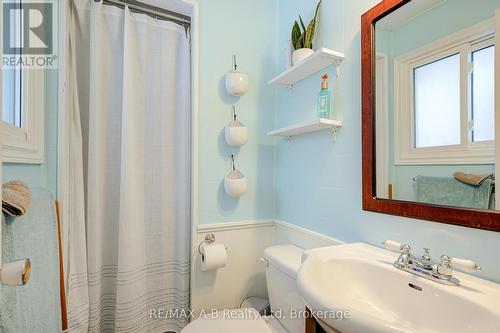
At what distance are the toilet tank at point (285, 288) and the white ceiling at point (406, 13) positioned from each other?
1090mm

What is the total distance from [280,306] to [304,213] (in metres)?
0.51

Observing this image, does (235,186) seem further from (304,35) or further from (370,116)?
(304,35)

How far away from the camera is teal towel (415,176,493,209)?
74 centimetres

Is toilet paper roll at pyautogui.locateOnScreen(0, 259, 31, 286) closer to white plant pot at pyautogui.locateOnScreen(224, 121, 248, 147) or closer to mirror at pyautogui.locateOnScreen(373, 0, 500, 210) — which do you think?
mirror at pyautogui.locateOnScreen(373, 0, 500, 210)

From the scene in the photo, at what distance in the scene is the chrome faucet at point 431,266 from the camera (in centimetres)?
70

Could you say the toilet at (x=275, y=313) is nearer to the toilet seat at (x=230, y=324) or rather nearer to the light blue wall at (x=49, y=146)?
the toilet seat at (x=230, y=324)

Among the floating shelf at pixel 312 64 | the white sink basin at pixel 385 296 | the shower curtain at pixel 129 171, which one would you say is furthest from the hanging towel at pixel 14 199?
the floating shelf at pixel 312 64

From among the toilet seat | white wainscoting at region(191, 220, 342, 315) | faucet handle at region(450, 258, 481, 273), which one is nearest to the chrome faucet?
faucet handle at region(450, 258, 481, 273)

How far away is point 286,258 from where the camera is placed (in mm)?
1251

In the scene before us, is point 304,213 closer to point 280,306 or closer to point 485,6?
point 280,306

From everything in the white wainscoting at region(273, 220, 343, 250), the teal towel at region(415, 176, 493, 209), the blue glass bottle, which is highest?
the blue glass bottle

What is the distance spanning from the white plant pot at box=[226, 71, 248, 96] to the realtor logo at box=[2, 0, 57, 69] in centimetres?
84

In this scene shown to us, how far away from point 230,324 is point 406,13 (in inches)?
59.4

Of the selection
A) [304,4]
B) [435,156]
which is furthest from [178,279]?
[304,4]
